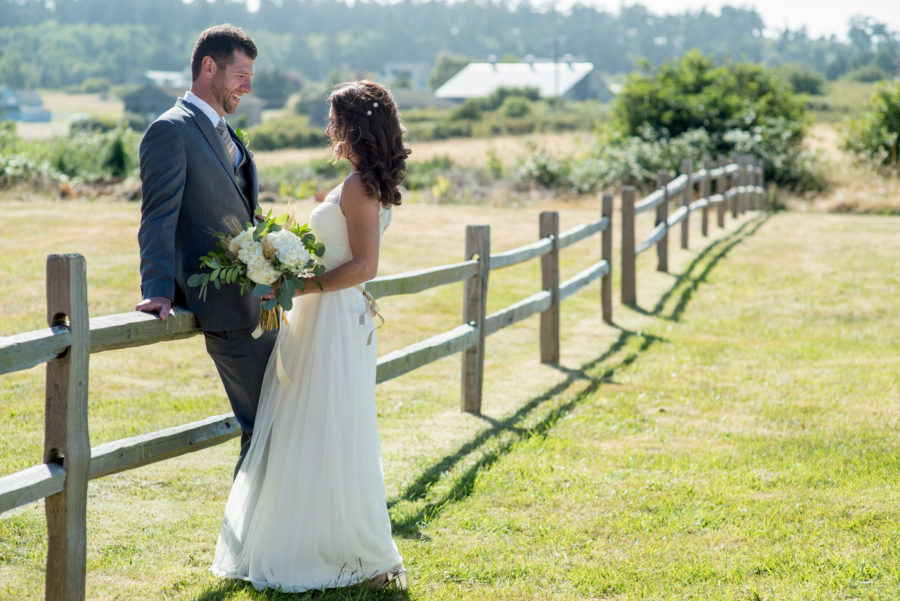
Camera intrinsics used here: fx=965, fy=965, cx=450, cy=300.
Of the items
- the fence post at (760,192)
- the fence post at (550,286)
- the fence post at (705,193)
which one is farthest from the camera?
the fence post at (760,192)

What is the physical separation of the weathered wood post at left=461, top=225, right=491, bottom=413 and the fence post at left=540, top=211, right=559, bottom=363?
1.42 metres

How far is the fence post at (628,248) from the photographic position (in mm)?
10750

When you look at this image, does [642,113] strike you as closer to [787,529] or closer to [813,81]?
[787,529]

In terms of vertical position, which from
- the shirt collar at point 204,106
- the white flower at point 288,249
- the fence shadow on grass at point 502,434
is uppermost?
the shirt collar at point 204,106

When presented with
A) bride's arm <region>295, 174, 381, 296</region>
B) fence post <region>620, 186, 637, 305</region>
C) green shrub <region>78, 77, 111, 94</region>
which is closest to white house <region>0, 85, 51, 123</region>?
green shrub <region>78, 77, 111, 94</region>

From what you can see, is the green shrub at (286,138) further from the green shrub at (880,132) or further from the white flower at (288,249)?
the white flower at (288,249)

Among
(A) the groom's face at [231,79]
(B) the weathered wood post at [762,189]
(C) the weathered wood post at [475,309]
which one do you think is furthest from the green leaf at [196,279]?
(B) the weathered wood post at [762,189]

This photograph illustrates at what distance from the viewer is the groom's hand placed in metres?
3.55

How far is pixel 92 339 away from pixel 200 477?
2.29 metres

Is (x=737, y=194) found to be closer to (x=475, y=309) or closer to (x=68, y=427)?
(x=475, y=309)

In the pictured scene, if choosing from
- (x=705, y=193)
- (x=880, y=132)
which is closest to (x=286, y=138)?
(x=880, y=132)

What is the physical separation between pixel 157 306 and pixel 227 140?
2.60 feet

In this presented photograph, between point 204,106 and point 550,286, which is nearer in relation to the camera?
point 204,106

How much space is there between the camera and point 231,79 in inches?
152
